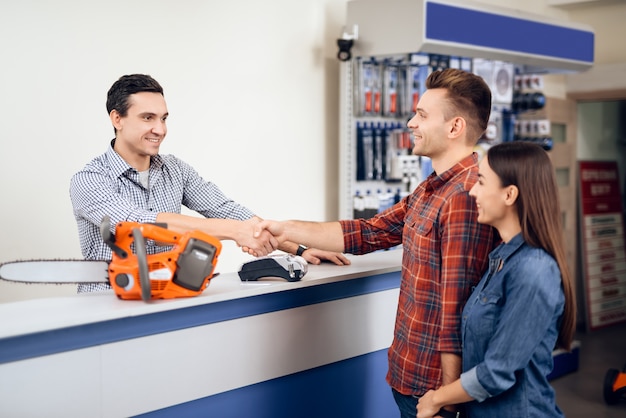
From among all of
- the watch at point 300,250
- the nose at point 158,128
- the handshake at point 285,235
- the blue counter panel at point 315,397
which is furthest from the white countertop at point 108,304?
the nose at point 158,128

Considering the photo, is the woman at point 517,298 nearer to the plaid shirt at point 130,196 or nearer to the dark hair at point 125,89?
the plaid shirt at point 130,196

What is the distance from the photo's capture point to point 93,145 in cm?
393

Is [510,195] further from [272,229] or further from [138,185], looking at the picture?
[138,185]

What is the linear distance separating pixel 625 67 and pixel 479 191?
5533 mm

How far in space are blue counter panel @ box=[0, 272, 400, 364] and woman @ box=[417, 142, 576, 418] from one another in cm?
70

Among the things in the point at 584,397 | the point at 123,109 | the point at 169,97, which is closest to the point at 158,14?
the point at 169,97

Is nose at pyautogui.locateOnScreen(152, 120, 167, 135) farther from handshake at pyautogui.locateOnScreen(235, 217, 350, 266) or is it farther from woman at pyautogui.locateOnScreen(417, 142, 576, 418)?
woman at pyautogui.locateOnScreen(417, 142, 576, 418)

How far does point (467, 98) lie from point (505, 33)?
2.98 m

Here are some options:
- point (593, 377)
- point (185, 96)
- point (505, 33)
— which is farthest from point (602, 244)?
point (185, 96)

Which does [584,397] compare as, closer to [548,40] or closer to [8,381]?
[548,40]

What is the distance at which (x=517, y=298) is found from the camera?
181 cm

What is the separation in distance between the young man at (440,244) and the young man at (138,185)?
693mm

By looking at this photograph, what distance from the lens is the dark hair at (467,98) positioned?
88.3 inches

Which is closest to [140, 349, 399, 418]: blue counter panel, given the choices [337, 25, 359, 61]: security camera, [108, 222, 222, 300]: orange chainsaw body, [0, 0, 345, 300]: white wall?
[108, 222, 222, 300]: orange chainsaw body
